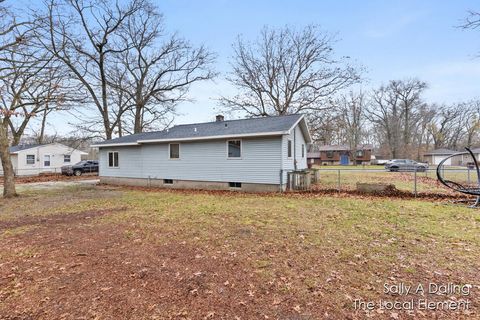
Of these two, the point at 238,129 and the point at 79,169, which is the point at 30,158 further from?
the point at 238,129

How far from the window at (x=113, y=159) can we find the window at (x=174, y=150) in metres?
4.84

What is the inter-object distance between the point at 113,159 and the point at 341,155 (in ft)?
145

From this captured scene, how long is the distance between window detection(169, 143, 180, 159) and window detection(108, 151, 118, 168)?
4837mm

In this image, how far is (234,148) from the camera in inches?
485

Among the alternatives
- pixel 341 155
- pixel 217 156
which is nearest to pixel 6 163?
pixel 217 156

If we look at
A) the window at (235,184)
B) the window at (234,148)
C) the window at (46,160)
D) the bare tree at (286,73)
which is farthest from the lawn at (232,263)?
the window at (46,160)

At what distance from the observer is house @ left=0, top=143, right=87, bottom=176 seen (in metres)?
25.3

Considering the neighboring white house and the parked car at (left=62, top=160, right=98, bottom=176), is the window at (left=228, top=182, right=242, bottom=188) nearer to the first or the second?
the parked car at (left=62, top=160, right=98, bottom=176)

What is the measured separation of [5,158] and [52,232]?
7980mm

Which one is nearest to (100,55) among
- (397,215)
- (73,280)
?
(73,280)

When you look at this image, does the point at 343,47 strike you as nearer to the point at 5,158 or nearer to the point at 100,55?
the point at 100,55

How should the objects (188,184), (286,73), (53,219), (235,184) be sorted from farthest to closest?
1. (286,73)
2. (188,184)
3. (235,184)
4. (53,219)

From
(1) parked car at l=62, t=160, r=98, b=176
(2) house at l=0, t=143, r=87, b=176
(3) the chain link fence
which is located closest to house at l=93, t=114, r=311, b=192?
(3) the chain link fence

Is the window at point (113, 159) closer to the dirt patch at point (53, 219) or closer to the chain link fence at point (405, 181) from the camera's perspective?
the dirt patch at point (53, 219)
